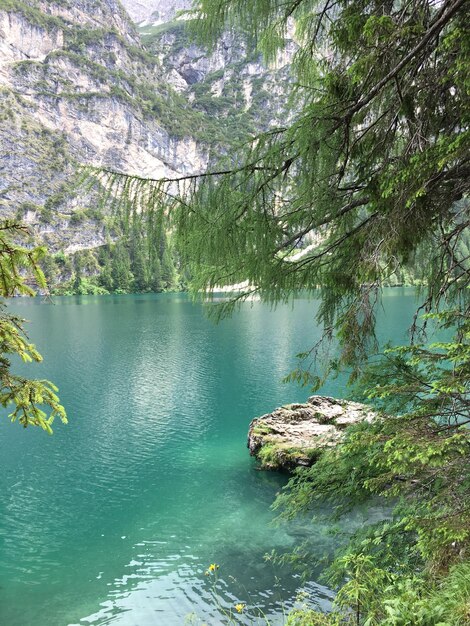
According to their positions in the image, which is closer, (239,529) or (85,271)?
(239,529)

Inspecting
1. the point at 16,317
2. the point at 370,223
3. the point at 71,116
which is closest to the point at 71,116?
the point at 71,116

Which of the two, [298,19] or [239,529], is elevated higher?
[298,19]

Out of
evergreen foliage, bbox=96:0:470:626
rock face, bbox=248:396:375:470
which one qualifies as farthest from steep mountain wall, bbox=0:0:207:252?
evergreen foliage, bbox=96:0:470:626

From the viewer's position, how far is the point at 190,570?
9.23 meters

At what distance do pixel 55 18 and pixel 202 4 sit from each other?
21049cm

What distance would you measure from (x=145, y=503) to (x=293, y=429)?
18.2ft

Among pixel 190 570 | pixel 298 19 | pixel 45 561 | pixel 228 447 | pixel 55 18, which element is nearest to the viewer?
pixel 298 19

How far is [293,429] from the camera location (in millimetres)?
15336

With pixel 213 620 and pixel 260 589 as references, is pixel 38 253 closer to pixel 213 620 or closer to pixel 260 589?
pixel 213 620

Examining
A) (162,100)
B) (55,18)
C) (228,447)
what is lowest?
(228,447)

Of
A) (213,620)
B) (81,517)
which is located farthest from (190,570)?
(81,517)

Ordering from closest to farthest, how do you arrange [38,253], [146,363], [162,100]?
[38,253] < [146,363] < [162,100]

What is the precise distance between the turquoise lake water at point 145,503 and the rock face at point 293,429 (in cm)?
→ 59

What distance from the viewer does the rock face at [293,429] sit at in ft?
45.3
